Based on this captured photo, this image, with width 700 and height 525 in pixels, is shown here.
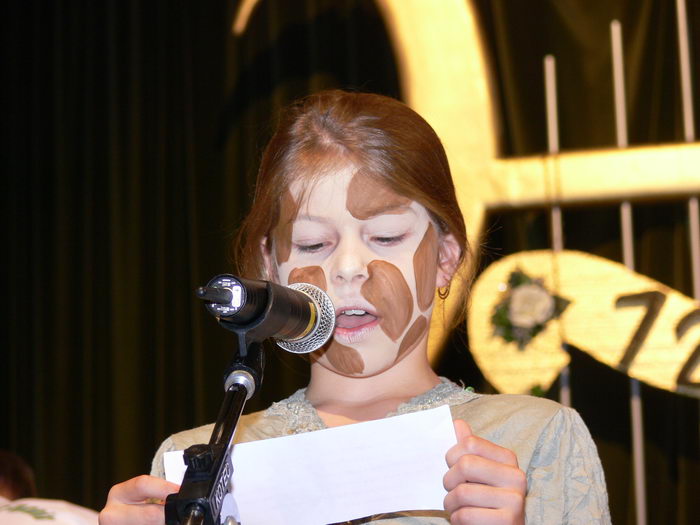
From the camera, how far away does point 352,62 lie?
3176 mm

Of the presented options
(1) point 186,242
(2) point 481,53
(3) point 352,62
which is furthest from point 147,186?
(2) point 481,53

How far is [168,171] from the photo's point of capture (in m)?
Result: 3.37

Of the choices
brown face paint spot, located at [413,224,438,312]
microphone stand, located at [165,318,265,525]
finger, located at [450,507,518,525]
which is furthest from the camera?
brown face paint spot, located at [413,224,438,312]

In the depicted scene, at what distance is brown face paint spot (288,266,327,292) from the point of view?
1.21 m

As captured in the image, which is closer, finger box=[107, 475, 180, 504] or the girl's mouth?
finger box=[107, 475, 180, 504]

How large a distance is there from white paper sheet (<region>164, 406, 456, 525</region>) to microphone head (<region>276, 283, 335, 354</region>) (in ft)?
0.34

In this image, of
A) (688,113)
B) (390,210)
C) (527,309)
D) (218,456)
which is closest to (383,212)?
(390,210)

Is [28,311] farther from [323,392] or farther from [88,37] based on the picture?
[323,392]

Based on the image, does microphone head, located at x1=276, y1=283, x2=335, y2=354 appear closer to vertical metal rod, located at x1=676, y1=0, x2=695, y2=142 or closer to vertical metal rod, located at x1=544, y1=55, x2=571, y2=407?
vertical metal rod, located at x1=544, y1=55, x2=571, y2=407

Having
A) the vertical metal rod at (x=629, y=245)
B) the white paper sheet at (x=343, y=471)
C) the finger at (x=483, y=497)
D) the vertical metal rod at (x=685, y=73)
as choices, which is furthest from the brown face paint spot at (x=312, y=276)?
the vertical metal rod at (x=685, y=73)

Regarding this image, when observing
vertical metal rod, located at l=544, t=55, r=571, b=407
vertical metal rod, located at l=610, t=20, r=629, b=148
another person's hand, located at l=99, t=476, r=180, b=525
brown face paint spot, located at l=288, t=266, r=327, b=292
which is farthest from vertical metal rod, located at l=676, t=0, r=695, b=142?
another person's hand, located at l=99, t=476, r=180, b=525

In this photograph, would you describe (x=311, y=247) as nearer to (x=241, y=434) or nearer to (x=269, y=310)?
(x=241, y=434)

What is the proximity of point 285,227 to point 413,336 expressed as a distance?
0.80 ft

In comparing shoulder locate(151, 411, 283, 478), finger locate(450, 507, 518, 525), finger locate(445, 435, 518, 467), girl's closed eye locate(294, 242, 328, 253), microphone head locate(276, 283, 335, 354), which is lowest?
shoulder locate(151, 411, 283, 478)
